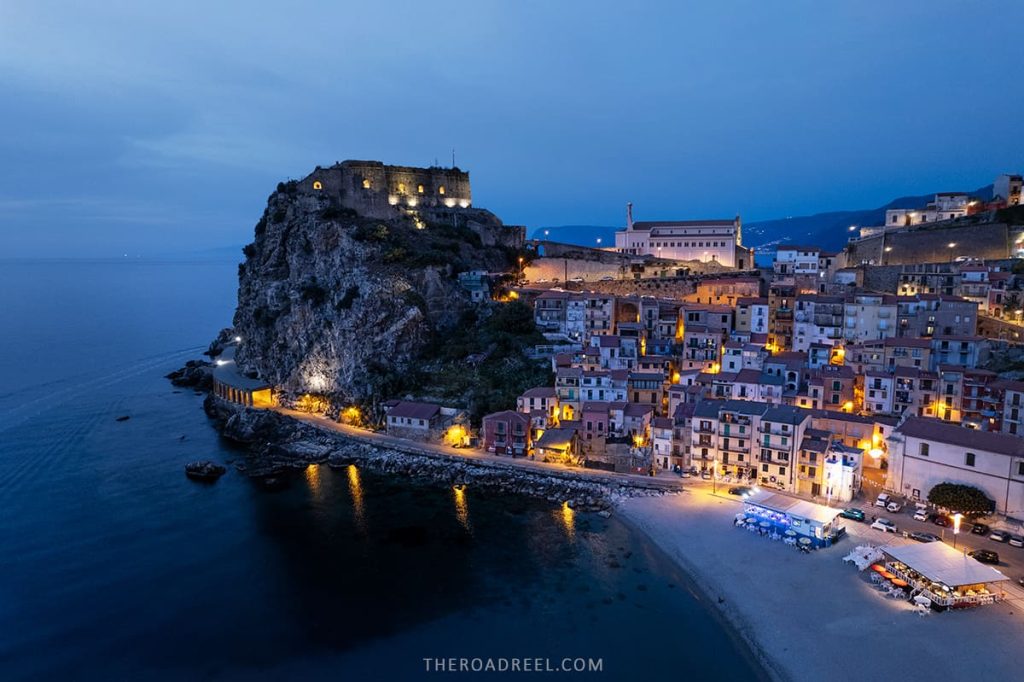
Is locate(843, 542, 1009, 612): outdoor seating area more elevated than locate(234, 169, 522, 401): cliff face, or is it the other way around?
locate(234, 169, 522, 401): cliff face

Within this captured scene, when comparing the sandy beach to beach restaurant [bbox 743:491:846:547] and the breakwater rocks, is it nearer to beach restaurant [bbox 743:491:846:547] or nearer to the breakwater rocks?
beach restaurant [bbox 743:491:846:547]

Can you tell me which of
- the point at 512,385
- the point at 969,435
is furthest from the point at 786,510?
the point at 512,385

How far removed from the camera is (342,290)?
4322 centimetres

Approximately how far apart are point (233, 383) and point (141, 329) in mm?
46235

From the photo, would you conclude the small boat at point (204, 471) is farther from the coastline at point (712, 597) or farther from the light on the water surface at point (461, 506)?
the coastline at point (712, 597)

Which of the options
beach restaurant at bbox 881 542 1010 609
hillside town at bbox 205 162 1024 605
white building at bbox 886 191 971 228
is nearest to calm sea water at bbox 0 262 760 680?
hillside town at bbox 205 162 1024 605

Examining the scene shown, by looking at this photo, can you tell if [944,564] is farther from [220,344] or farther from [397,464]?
[220,344]

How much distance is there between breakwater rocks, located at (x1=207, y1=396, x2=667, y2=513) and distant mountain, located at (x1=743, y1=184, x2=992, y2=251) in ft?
366

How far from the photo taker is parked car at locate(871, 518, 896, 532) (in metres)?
22.8

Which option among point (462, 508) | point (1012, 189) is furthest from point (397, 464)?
point (1012, 189)

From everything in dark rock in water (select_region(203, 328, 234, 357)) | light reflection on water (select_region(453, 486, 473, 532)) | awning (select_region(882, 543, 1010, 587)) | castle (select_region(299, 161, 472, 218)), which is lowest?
light reflection on water (select_region(453, 486, 473, 532))

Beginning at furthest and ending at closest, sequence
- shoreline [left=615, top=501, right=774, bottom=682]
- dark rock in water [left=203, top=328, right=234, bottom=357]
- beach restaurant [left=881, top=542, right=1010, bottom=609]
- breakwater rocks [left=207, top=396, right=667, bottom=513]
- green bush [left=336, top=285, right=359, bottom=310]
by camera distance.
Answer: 1. dark rock in water [left=203, top=328, right=234, bottom=357]
2. green bush [left=336, top=285, right=359, bottom=310]
3. breakwater rocks [left=207, top=396, right=667, bottom=513]
4. beach restaurant [left=881, top=542, right=1010, bottom=609]
5. shoreline [left=615, top=501, right=774, bottom=682]

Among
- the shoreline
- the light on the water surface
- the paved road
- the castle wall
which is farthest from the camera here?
the castle wall

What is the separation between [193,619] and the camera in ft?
65.8
